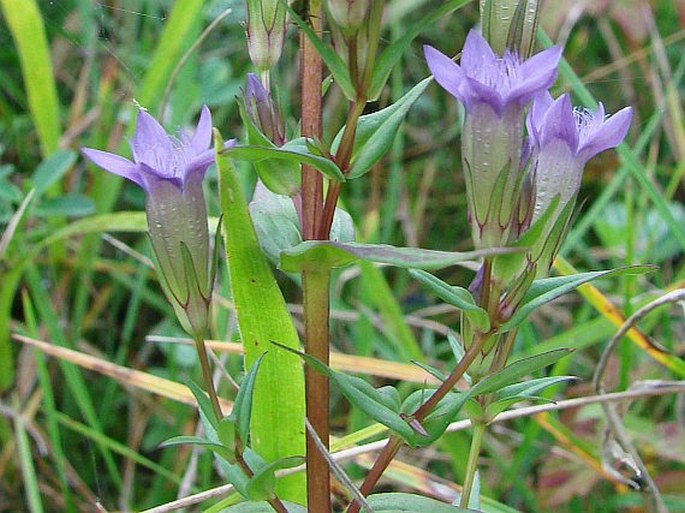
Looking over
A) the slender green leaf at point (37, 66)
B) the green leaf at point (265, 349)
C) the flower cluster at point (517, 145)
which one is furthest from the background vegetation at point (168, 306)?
the flower cluster at point (517, 145)

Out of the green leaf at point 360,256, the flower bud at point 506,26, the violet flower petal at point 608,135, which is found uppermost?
the flower bud at point 506,26

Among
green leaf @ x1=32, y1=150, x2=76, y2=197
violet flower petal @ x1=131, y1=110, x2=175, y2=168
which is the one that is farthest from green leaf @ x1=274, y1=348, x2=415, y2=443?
green leaf @ x1=32, y1=150, x2=76, y2=197

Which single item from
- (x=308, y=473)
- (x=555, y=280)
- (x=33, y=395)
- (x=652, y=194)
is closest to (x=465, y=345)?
(x=555, y=280)

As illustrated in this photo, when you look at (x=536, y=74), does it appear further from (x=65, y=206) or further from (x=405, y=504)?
(x=65, y=206)

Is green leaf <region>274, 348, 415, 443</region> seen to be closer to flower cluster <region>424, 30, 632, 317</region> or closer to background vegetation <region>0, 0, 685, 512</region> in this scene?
flower cluster <region>424, 30, 632, 317</region>

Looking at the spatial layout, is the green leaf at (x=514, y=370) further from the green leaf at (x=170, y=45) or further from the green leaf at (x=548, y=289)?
the green leaf at (x=170, y=45)

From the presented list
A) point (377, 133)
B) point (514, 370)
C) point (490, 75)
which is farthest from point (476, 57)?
point (514, 370)

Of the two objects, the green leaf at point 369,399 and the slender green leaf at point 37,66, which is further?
the slender green leaf at point 37,66
